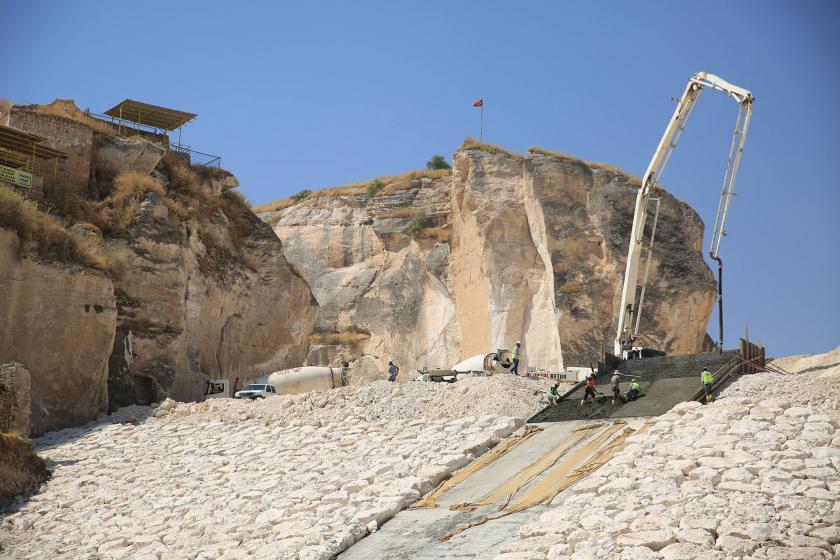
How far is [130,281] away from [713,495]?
22.7m

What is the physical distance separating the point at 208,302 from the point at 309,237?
88.1 feet

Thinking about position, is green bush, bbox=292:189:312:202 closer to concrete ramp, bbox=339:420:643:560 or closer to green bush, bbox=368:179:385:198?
green bush, bbox=368:179:385:198

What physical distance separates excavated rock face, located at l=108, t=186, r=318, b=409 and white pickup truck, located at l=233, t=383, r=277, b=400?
2391 millimetres

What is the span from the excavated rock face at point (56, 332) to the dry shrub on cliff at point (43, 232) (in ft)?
1.26

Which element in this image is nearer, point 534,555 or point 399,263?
point 534,555

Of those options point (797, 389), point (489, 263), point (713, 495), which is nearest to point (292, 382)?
point (797, 389)

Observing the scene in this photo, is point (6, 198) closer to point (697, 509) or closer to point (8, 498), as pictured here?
point (8, 498)

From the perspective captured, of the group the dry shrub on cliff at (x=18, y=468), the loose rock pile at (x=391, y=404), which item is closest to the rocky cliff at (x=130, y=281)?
the loose rock pile at (x=391, y=404)

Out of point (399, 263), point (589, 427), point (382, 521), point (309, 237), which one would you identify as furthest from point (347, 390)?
point (309, 237)

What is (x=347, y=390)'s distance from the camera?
1084 inches

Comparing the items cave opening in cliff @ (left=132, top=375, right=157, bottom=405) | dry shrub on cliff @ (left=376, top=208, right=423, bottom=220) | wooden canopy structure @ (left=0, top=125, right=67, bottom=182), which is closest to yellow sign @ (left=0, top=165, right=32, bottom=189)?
wooden canopy structure @ (left=0, top=125, right=67, bottom=182)

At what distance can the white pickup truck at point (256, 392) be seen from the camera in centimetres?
3186

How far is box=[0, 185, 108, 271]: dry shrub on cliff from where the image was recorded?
28.3 metres

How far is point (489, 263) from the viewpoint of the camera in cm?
5309
